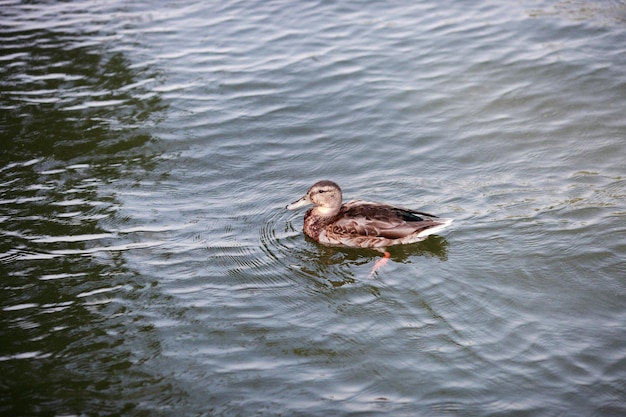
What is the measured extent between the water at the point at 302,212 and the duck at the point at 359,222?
0.59ft

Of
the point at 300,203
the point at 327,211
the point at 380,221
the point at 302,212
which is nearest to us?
the point at 380,221

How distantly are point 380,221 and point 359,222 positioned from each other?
0.78 ft

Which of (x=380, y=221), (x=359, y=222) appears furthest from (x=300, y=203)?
(x=380, y=221)

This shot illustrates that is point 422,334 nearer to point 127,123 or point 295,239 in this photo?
point 295,239

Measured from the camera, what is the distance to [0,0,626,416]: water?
18.5ft

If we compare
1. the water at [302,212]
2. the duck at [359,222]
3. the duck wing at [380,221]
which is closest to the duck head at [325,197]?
the duck at [359,222]

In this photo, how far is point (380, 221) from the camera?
24.8ft

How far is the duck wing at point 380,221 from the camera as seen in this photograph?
7.43 m

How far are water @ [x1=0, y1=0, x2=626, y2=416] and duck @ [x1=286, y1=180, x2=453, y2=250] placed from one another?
0.18 meters

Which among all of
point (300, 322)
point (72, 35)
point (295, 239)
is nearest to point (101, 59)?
point (72, 35)

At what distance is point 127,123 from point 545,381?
677 centimetres

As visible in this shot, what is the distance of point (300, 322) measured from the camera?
6305 mm

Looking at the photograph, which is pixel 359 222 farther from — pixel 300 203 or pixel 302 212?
pixel 302 212

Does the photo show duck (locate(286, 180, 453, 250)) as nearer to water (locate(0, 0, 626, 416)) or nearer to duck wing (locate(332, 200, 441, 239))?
duck wing (locate(332, 200, 441, 239))
